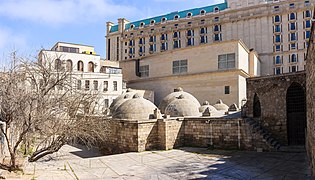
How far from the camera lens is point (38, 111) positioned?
36.1 feet

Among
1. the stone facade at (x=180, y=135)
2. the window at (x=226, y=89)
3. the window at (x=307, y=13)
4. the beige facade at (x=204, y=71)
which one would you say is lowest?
the stone facade at (x=180, y=135)

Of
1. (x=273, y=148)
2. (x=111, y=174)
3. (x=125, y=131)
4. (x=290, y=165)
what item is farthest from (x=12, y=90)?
(x=273, y=148)

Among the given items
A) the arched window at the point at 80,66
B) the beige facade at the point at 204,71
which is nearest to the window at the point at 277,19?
the beige facade at the point at 204,71

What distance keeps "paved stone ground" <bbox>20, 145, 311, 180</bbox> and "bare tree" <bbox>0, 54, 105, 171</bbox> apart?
1.32 m

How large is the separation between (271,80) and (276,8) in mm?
42024

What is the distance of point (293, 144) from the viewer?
16.8 metres

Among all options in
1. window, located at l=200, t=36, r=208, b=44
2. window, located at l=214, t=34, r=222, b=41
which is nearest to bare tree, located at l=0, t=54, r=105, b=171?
window, located at l=214, t=34, r=222, b=41

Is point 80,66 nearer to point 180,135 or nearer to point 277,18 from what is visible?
point 180,135

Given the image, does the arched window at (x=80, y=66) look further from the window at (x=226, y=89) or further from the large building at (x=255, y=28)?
the window at (x=226, y=89)

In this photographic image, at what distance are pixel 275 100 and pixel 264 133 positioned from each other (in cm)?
220

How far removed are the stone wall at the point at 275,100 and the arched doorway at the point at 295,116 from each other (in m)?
0.57

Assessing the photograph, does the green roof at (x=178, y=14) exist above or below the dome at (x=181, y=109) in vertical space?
above

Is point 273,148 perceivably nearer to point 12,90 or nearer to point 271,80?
point 271,80

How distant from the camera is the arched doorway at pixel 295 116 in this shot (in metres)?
16.6
